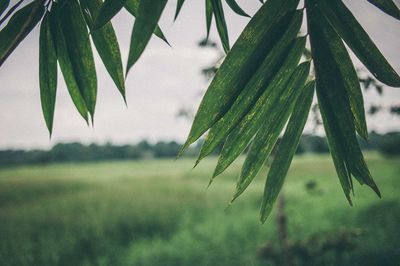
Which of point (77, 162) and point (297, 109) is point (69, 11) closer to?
point (297, 109)

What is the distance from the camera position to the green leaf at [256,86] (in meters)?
0.44

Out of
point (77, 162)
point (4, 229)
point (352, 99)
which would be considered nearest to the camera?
point (352, 99)

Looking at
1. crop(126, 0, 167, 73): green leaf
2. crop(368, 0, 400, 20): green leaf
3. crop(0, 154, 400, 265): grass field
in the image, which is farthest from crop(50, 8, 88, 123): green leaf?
crop(0, 154, 400, 265): grass field

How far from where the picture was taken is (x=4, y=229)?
7.98 m

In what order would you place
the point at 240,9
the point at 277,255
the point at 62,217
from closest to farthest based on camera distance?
the point at 240,9 < the point at 277,255 < the point at 62,217

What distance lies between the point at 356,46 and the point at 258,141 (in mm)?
202

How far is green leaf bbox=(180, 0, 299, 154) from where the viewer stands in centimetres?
43

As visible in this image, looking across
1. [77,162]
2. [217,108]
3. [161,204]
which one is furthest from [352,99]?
[77,162]

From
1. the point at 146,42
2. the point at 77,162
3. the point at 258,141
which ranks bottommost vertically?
the point at 77,162

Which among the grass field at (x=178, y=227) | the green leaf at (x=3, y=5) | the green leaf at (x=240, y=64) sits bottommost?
the grass field at (x=178, y=227)

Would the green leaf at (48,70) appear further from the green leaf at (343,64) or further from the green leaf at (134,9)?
the green leaf at (343,64)

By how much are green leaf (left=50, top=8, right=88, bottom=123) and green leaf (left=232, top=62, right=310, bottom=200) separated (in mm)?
350

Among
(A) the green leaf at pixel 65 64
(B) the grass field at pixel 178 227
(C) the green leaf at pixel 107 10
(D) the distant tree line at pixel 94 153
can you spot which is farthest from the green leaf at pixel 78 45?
(D) the distant tree line at pixel 94 153

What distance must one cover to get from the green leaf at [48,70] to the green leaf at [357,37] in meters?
0.47
